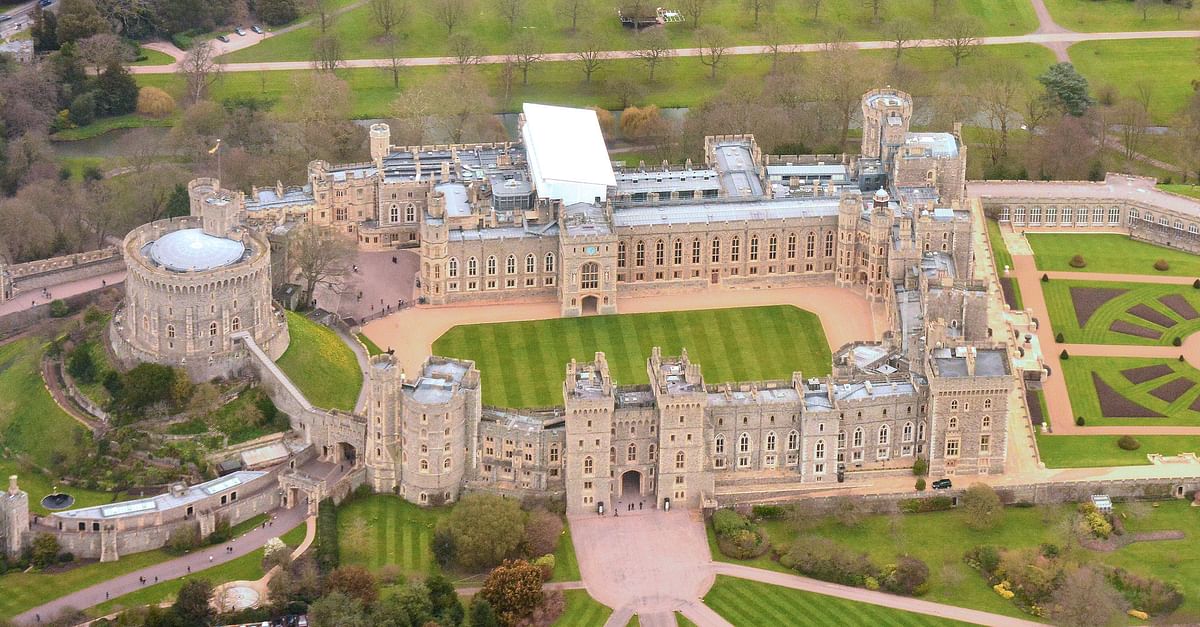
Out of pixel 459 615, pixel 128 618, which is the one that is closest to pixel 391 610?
pixel 459 615

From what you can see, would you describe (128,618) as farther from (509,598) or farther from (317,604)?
(509,598)

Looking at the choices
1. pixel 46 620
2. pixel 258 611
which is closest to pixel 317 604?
pixel 258 611

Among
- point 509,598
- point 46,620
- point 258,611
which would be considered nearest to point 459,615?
point 509,598

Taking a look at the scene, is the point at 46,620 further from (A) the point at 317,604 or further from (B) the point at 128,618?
(A) the point at 317,604

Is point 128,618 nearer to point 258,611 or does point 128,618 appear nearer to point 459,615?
point 258,611

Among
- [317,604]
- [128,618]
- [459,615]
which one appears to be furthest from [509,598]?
[128,618]

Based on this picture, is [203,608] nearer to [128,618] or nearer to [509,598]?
[128,618]
